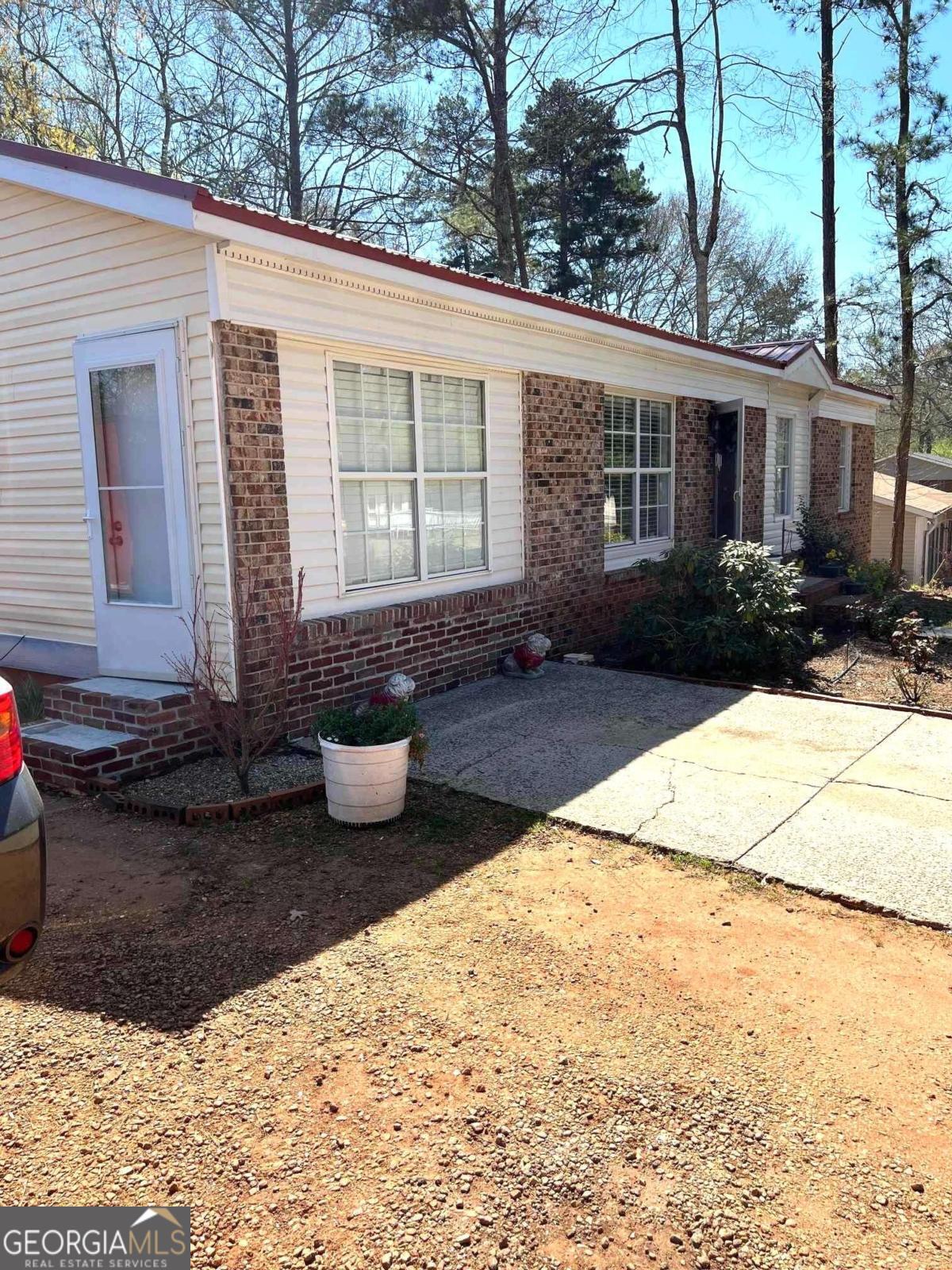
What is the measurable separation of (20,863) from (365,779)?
2.32m

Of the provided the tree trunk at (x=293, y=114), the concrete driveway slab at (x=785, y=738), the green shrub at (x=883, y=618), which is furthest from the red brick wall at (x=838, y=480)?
the tree trunk at (x=293, y=114)

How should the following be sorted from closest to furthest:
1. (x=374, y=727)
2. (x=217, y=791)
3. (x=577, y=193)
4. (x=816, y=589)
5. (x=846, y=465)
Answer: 1. (x=374, y=727)
2. (x=217, y=791)
3. (x=816, y=589)
4. (x=846, y=465)
5. (x=577, y=193)

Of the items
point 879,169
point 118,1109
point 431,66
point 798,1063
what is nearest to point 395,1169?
point 118,1109

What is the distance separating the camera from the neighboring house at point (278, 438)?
5539 mm

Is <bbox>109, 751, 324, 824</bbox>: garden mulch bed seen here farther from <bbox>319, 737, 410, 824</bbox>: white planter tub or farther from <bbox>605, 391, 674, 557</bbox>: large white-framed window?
<bbox>605, 391, 674, 557</bbox>: large white-framed window

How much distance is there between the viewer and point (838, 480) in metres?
15.9

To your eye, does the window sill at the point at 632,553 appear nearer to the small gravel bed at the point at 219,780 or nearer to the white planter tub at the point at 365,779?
the small gravel bed at the point at 219,780

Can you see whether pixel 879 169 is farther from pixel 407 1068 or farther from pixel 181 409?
pixel 407 1068

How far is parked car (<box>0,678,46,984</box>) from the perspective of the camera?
2.42 metres

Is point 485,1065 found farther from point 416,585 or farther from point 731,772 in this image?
point 416,585

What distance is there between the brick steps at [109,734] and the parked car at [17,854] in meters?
2.71

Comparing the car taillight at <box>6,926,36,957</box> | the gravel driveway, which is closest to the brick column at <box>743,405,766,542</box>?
the gravel driveway

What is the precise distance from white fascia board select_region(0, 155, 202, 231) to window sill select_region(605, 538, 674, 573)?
5.57 metres

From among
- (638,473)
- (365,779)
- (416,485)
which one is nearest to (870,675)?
(638,473)
